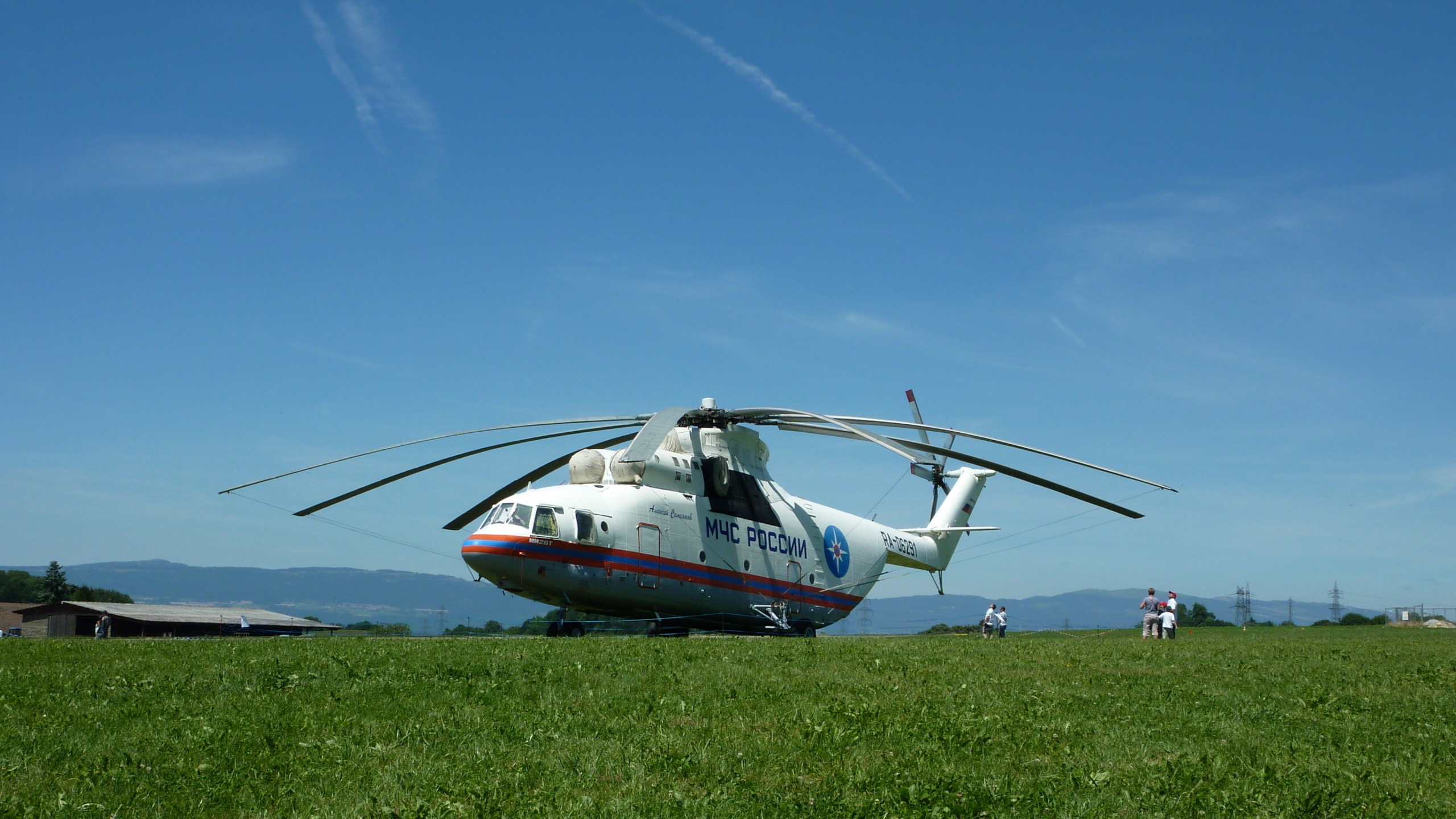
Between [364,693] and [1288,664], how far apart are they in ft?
49.4

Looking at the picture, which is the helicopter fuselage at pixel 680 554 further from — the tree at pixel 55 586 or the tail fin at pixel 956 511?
the tree at pixel 55 586

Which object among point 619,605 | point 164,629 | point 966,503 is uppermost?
point 966,503

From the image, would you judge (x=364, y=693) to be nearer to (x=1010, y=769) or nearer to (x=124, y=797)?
(x=124, y=797)

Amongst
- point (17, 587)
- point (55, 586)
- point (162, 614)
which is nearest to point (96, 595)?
point (55, 586)

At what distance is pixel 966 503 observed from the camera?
146ft

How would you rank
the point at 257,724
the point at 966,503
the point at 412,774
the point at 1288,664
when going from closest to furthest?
1. the point at 412,774
2. the point at 257,724
3. the point at 1288,664
4. the point at 966,503

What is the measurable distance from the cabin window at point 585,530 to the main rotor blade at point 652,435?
3009 mm

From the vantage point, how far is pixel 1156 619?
3027cm

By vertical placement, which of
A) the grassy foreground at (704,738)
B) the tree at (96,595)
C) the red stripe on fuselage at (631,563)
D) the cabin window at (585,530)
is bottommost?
the tree at (96,595)

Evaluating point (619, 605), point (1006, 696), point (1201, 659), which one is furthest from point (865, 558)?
point (1006, 696)

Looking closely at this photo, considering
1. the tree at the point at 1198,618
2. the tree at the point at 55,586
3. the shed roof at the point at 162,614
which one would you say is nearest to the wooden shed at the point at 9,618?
the shed roof at the point at 162,614

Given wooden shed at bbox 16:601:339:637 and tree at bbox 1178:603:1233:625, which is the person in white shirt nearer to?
wooden shed at bbox 16:601:339:637

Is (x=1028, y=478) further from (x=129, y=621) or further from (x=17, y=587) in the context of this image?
(x=17, y=587)

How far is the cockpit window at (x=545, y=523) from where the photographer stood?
2747 cm
